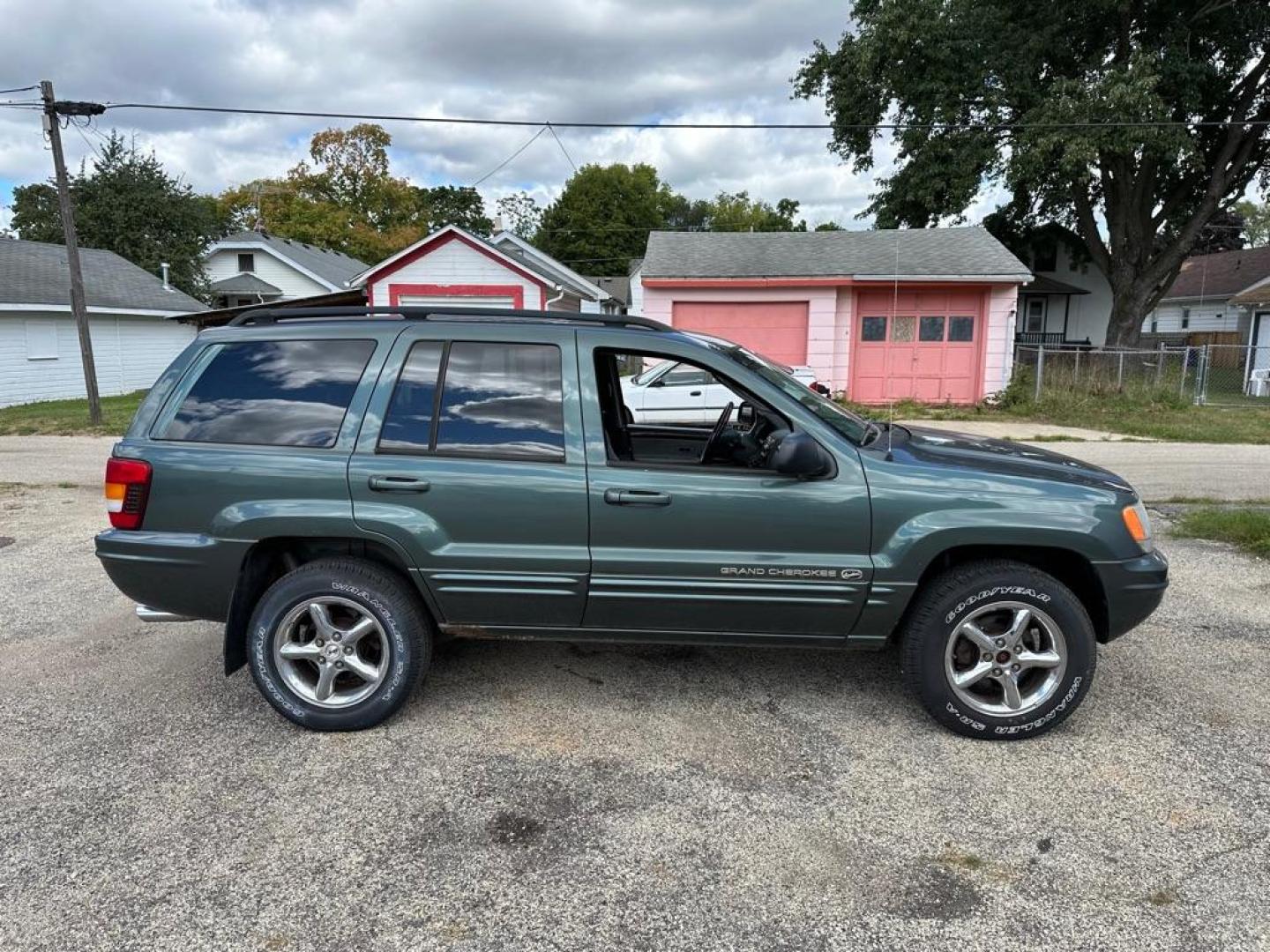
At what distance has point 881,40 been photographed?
73.3 ft

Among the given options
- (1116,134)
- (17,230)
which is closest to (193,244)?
(17,230)

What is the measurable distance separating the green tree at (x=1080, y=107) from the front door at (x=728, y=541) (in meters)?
18.5

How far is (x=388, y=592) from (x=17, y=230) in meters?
48.2

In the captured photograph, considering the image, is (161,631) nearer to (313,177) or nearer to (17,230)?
(17,230)

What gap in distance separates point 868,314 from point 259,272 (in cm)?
2566

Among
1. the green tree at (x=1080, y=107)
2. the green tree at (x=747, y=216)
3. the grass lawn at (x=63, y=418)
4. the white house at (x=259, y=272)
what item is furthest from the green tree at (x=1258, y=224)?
the grass lawn at (x=63, y=418)

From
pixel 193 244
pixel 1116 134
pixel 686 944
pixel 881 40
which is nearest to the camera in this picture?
pixel 686 944

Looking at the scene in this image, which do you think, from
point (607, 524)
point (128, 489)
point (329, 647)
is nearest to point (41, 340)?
point (128, 489)

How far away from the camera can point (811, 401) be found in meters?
3.80

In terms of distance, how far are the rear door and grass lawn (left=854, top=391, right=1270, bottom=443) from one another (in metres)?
12.4

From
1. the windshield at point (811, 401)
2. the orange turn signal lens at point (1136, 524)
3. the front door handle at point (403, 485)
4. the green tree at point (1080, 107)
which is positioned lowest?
the orange turn signal lens at point (1136, 524)

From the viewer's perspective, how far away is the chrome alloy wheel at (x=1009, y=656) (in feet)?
11.1

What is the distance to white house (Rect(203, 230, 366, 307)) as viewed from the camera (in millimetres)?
32469

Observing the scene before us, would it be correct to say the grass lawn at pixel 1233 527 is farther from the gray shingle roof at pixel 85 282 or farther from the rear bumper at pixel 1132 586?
the gray shingle roof at pixel 85 282
